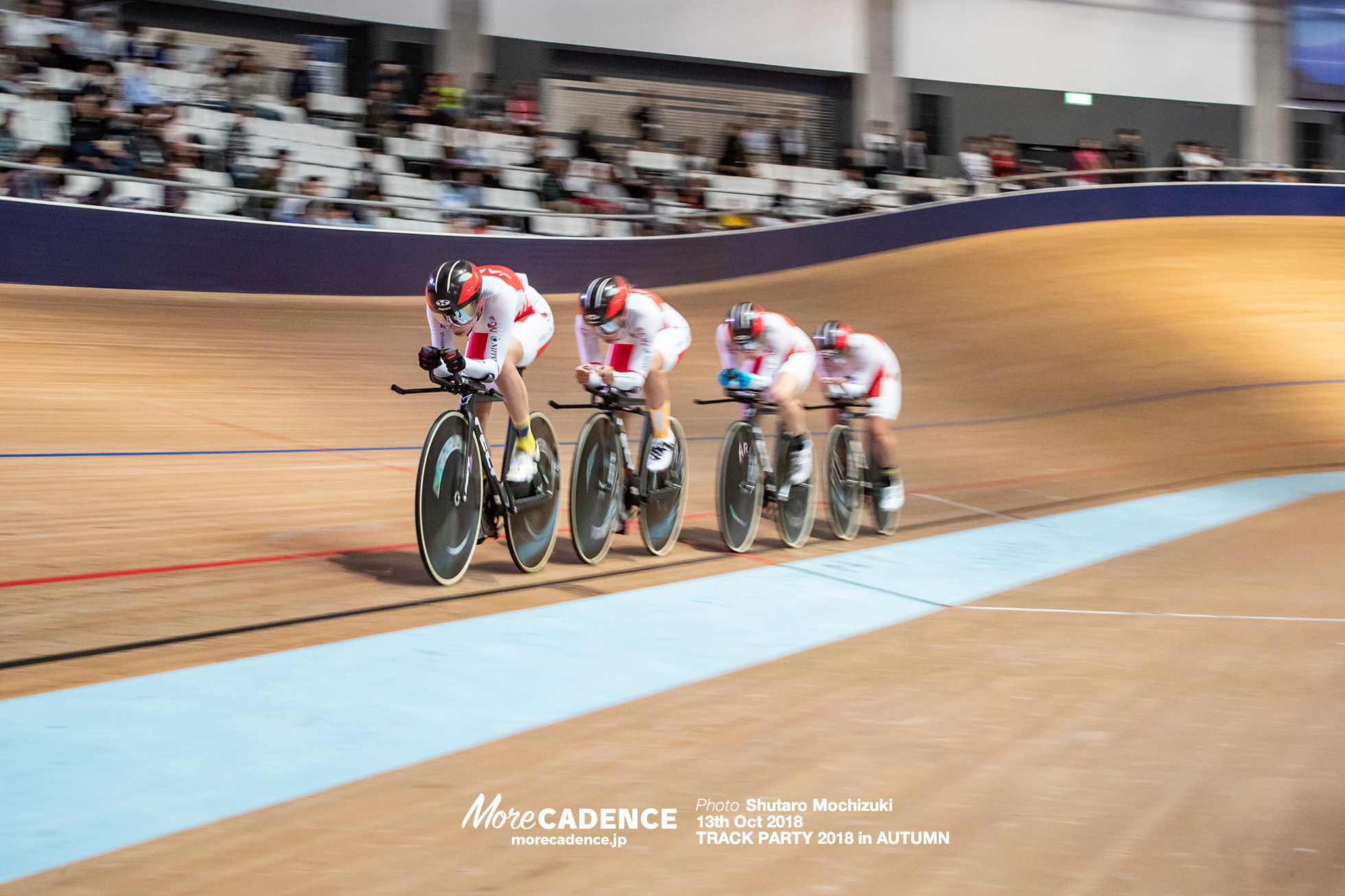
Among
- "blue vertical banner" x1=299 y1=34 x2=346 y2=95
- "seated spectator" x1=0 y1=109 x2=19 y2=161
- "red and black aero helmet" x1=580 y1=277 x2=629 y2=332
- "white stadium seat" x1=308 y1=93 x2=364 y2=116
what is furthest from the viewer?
"blue vertical banner" x1=299 y1=34 x2=346 y2=95

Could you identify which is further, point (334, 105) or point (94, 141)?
point (334, 105)

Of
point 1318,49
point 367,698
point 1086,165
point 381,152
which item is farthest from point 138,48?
point 1318,49

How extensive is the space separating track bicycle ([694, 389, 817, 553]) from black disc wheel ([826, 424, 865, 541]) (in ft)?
0.85

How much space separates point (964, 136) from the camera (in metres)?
19.1

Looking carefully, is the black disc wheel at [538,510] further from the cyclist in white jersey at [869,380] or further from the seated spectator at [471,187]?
the seated spectator at [471,187]

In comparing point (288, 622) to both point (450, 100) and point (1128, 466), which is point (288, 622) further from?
point (450, 100)

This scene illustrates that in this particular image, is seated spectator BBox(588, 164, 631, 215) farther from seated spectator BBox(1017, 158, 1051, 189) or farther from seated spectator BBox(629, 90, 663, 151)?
seated spectator BBox(1017, 158, 1051, 189)

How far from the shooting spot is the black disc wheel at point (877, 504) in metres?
5.24

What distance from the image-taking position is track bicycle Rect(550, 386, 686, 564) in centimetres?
395

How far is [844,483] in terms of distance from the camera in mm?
5137

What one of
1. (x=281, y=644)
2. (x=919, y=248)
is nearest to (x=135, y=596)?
(x=281, y=644)

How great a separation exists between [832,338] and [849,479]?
0.66 meters

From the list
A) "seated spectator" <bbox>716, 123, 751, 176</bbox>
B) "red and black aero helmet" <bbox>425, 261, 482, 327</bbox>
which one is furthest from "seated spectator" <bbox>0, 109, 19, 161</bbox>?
"seated spectator" <bbox>716, 123, 751, 176</bbox>

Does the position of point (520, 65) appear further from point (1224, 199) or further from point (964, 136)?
point (1224, 199)
